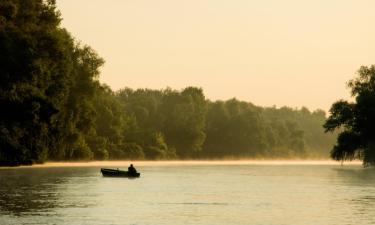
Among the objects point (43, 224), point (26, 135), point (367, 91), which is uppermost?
point (367, 91)

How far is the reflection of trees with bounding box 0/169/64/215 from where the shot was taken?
53.7 m

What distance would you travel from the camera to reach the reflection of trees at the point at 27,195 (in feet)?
176

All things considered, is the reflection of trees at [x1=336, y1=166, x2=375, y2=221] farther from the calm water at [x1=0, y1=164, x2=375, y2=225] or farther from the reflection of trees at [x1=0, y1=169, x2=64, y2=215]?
the reflection of trees at [x1=0, y1=169, x2=64, y2=215]

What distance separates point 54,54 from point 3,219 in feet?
230

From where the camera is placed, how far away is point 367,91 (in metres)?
130

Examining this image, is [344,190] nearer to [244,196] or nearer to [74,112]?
[244,196]

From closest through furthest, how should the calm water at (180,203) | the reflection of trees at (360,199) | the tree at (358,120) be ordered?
the calm water at (180,203), the reflection of trees at (360,199), the tree at (358,120)

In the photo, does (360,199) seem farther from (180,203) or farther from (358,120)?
(358,120)

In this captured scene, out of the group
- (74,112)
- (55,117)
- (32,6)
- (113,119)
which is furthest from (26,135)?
(113,119)

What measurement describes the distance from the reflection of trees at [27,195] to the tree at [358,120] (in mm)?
53272

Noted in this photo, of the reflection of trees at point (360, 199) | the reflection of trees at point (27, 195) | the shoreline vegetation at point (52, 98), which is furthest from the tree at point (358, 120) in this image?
the reflection of trees at point (27, 195)

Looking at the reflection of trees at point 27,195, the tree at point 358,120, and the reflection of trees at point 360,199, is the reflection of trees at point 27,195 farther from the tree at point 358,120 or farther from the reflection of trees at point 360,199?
the tree at point 358,120

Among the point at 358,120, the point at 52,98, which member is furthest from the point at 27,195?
the point at 358,120

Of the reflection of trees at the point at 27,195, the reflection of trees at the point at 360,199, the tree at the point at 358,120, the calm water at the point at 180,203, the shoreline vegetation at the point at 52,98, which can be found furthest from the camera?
the tree at the point at 358,120
